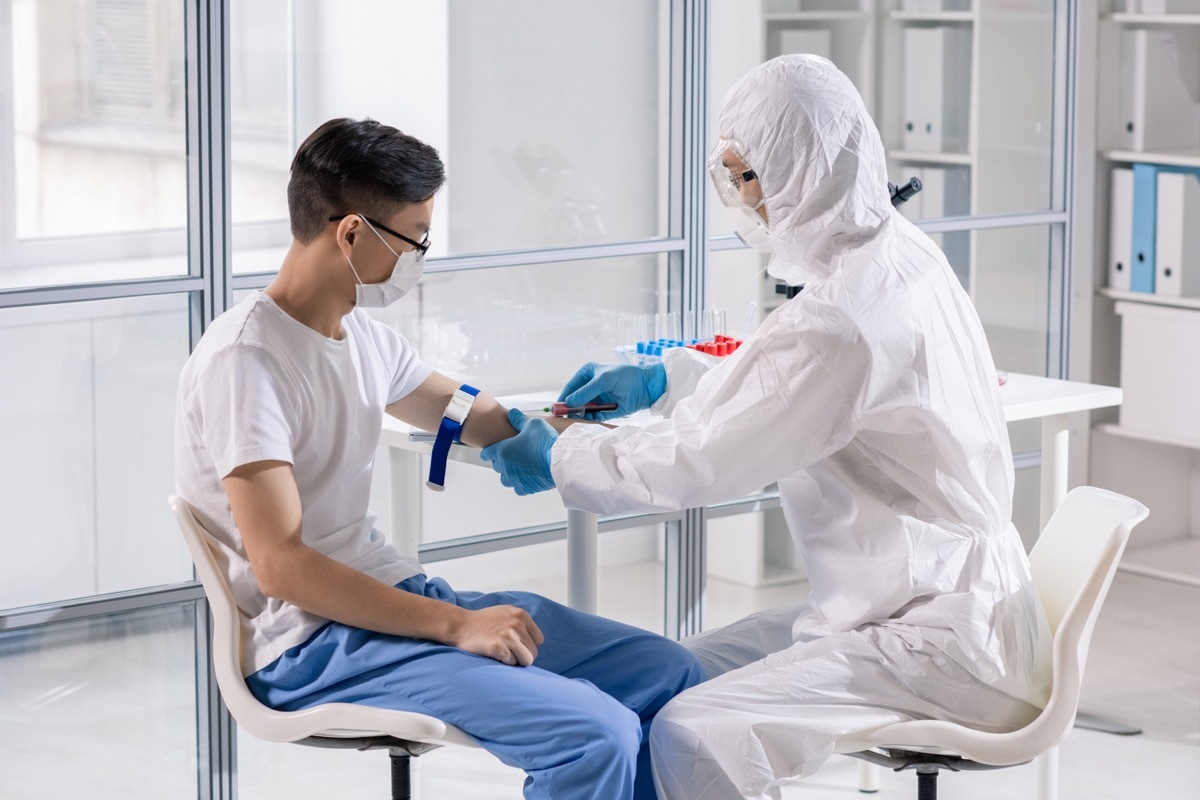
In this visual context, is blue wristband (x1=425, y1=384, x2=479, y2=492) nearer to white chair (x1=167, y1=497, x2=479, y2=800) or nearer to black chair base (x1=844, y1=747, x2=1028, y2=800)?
white chair (x1=167, y1=497, x2=479, y2=800)

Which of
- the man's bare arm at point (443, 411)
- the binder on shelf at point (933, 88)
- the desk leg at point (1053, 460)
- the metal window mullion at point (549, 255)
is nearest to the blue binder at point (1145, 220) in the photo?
the binder on shelf at point (933, 88)

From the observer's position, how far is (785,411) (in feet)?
5.83

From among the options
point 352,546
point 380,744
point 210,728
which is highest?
point 352,546

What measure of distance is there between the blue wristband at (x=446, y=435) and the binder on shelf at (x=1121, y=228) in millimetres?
2563

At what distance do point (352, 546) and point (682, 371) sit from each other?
2.06 feet

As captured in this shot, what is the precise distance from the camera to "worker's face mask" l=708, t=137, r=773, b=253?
6.36 ft

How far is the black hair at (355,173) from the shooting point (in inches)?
73.0

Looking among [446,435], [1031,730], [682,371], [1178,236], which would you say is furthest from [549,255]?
[1178,236]

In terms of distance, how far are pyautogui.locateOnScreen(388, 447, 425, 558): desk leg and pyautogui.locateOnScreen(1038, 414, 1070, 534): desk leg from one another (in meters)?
1.10

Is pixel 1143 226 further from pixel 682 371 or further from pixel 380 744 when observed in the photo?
pixel 380 744

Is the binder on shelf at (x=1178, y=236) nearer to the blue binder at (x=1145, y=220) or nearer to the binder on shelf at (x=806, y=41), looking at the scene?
the blue binder at (x=1145, y=220)

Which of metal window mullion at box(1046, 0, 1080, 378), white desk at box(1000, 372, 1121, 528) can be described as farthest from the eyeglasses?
metal window mullion at box(1046, 0, 1080, 378)

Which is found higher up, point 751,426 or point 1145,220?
point 1145,220

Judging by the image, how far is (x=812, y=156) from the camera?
187 centimetres
